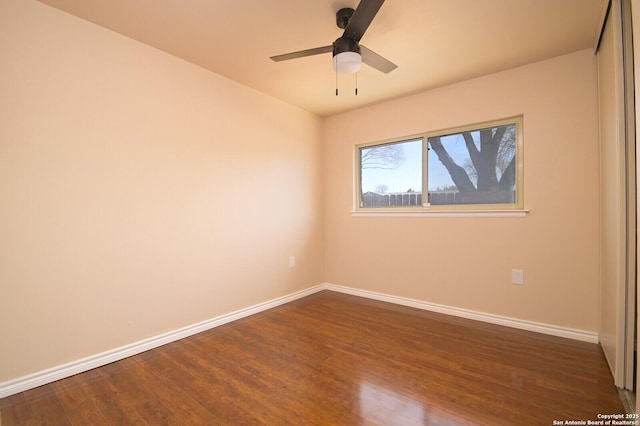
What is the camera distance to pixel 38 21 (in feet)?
5.89

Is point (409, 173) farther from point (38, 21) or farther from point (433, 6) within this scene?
point (38, 21)

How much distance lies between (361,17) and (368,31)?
0.59m

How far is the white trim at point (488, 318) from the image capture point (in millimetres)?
2359

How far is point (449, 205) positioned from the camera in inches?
120

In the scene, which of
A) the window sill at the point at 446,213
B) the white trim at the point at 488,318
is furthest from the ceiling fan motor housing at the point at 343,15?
the white trim at the point at 488,318

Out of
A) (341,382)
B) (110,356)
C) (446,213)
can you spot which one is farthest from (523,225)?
(110,356)

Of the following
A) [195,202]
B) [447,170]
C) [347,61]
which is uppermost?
[347,61]

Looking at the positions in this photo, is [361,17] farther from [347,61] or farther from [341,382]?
[341,382]

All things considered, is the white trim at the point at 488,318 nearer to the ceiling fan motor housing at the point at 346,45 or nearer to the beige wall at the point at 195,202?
the beige wall at the point at 195,202

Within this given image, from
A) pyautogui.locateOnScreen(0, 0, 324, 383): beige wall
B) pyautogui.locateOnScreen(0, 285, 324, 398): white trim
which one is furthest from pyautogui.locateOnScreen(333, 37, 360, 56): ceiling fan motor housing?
pyautogui.locateOnScreen(0, 285, 324, 398): white trim

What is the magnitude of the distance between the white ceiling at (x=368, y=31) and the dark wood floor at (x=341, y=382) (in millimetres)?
2307

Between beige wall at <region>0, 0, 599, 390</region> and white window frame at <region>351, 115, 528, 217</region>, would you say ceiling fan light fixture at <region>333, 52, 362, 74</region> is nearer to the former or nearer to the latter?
beige wall at <region>0, 0, 599, 390</region>

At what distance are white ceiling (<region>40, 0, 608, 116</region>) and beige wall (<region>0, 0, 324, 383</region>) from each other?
0.25 metres

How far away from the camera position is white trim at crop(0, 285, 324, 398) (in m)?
1.73
